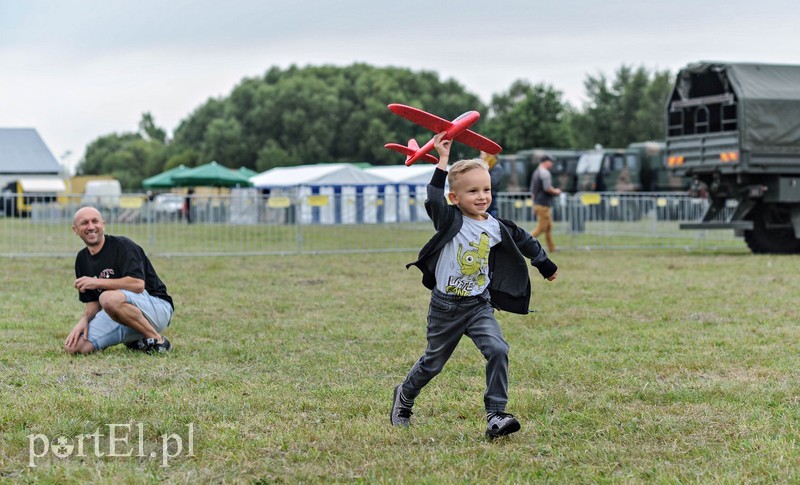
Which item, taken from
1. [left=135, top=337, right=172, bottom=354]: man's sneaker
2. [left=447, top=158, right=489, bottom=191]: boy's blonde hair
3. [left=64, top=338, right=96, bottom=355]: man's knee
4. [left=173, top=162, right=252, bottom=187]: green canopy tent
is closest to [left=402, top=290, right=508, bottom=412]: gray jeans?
[left=447, top=158, right=489, bottom=191]: boy's blonde hair

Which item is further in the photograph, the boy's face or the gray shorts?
the gray shorts

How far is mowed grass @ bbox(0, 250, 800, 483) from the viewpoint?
460 cm

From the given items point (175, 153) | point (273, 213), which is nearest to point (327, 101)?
point (175, 153)

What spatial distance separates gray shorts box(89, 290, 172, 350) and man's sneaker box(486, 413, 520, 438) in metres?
3.69

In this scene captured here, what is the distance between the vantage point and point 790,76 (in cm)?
1945

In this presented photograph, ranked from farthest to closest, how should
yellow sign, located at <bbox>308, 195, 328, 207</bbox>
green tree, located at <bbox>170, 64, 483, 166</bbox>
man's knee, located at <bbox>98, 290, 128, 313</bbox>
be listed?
1. green tree, located at <bbox>170, 64, 483, 166</bbox>
2. yellow sign, located at <bbox>308, 195, 328, 207</bbox>
3. man's knee, located at <bbox>98, 290, 128, 313</bbox>

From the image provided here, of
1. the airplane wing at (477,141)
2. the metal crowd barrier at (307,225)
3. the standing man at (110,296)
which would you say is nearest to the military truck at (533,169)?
the metal crowd barrier at (307,225)

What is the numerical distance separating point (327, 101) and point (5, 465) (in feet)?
260

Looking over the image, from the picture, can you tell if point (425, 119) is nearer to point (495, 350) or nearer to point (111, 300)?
point (495, 350)

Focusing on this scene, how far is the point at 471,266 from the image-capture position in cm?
521

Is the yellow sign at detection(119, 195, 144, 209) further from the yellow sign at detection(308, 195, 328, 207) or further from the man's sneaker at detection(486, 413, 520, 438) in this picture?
the man's sneaker at detection(486, 413, 520, 438)

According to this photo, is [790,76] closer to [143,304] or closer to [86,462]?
[143,304]

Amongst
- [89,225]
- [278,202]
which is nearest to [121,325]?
Answer: [89,225]

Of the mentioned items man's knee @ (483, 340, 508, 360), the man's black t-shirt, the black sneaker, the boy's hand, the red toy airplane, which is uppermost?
the red toy airplane
